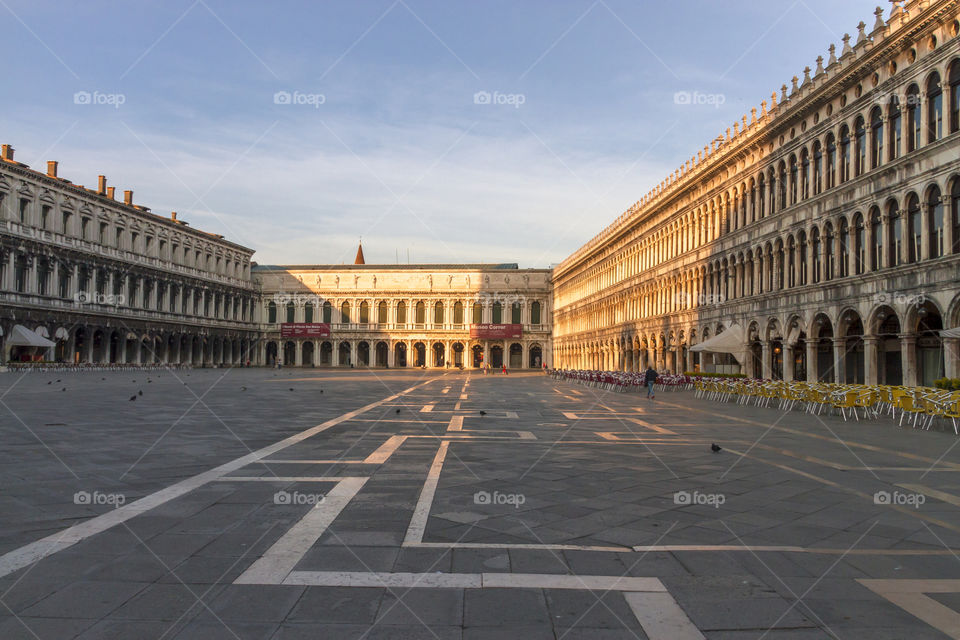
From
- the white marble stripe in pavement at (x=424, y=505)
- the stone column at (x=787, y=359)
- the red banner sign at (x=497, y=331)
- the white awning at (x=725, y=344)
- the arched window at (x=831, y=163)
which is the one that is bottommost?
the white marble stripe in pavement at (x=424, y=505)

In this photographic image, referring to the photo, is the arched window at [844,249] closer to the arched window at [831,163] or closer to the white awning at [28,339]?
the arched window at [831,163]

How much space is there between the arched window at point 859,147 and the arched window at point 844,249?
183 centimetres

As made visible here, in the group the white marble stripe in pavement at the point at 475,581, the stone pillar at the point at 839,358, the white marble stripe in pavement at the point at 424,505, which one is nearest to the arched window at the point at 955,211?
the stone pillar at the point at 839,358

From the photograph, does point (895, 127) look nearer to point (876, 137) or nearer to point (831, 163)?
point (876, 137)

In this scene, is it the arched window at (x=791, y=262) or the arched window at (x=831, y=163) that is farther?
the arched window at (x=791, y=262)

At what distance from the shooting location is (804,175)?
2856cm

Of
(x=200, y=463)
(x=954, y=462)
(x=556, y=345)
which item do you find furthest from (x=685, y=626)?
(x=556, y=345)

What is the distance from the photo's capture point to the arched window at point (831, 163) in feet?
85.7

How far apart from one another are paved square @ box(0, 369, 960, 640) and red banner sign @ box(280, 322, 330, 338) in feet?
242

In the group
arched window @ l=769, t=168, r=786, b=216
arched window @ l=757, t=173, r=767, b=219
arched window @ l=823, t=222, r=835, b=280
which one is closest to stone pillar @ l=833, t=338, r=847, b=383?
arched window @ l=823, t=222, r=835, b=280

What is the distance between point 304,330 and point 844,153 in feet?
220

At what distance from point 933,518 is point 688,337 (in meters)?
34.3

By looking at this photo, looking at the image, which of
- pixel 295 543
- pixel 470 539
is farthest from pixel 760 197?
pixel 295 543

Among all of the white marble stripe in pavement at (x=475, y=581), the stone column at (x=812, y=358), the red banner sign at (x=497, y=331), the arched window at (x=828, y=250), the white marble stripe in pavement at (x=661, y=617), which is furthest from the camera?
the red banner sign at (x=497, y=331)
